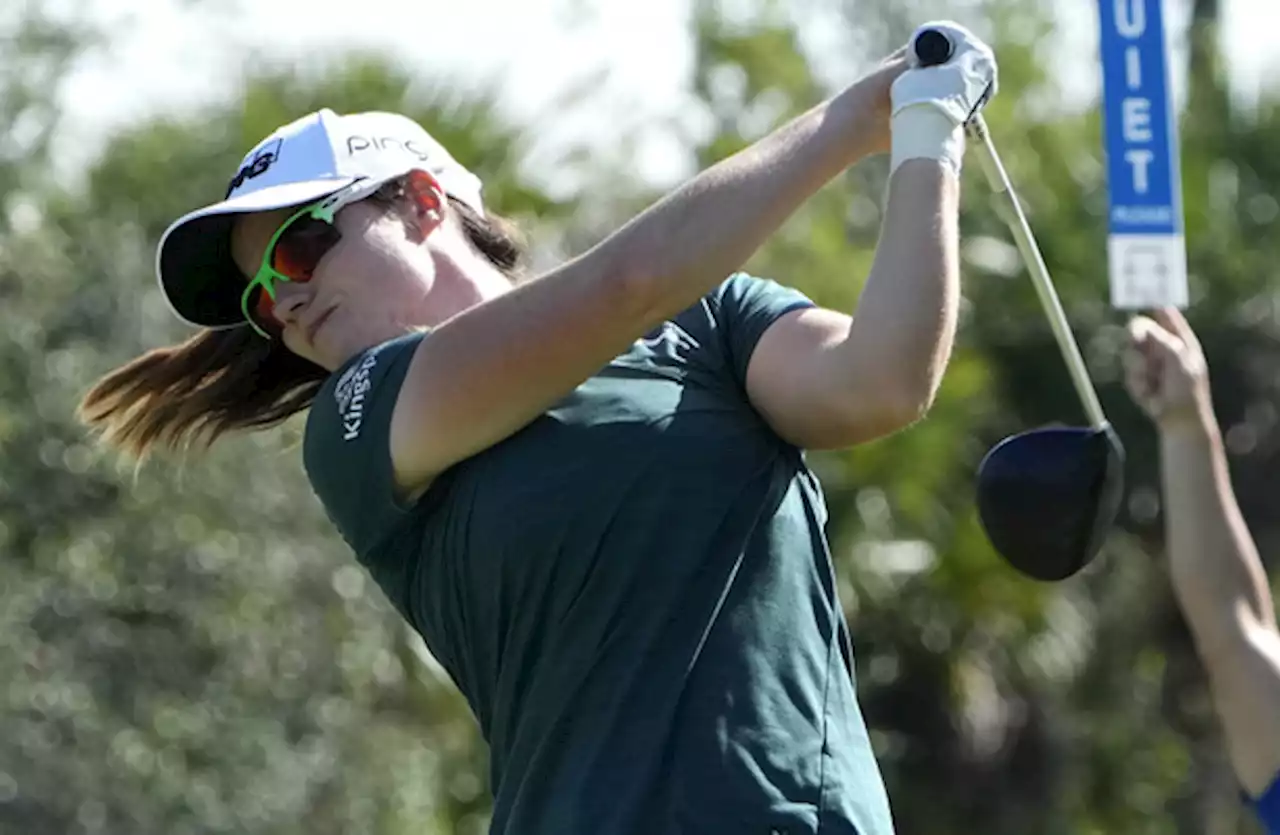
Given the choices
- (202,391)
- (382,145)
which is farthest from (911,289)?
(202,391)

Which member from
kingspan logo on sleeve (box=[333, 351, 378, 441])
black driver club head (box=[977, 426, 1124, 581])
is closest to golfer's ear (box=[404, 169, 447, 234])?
kingspan logo on sleeve (box=[333, 351, 378, 441])

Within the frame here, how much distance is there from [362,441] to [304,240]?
383mm

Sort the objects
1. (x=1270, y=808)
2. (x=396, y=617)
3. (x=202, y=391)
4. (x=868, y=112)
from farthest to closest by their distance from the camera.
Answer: (x=396, y=617)
(x=1270, y=808)
(x=202, y=391)
(x=868, y=112)

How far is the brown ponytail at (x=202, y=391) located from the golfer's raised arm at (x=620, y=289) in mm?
743

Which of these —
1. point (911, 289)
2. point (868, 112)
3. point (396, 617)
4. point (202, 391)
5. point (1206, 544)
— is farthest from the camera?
point (396, 617)

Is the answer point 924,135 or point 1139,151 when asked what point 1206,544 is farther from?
point 924,135

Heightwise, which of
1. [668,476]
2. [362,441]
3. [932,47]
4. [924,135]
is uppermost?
[932,47]

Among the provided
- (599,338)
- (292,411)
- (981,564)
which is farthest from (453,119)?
(599,338)

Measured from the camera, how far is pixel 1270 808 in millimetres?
3865

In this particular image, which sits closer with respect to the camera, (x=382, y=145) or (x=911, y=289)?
(x=911, y=289)

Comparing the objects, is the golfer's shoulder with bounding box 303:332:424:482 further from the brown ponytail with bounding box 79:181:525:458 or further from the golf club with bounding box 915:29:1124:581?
the golf club with bounding box 915:29:1124:581

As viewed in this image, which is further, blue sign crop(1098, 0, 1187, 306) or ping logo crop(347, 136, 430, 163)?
blue sign crop(1098, 0, 1187, 306)

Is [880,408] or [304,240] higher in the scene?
[304,240]

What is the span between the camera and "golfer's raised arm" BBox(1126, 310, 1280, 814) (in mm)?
3992
